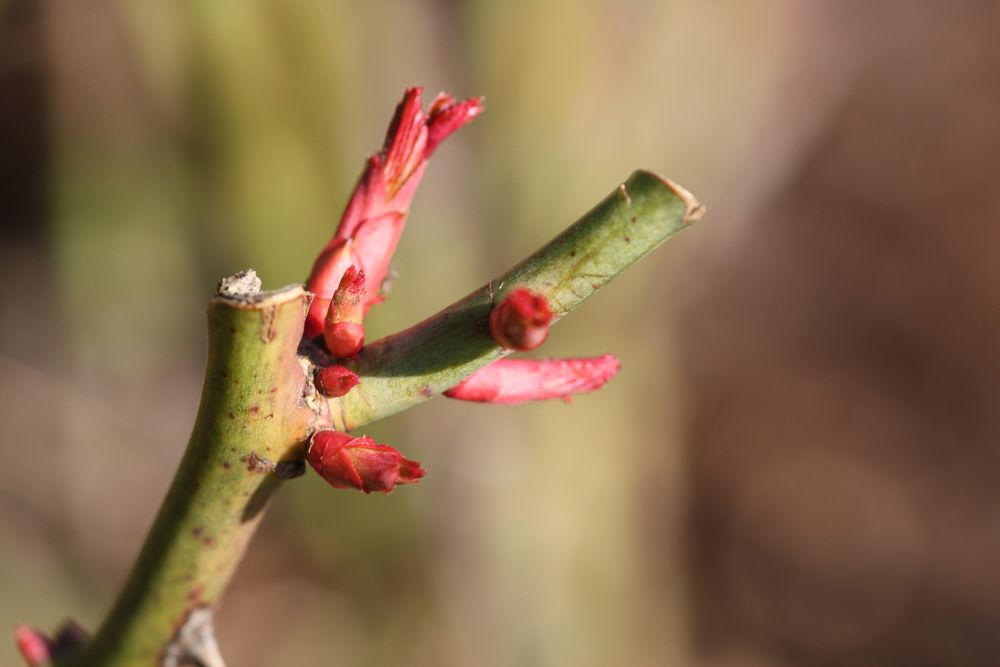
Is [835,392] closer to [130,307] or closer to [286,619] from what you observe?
[286,619]

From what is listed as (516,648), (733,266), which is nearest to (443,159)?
(733,266)

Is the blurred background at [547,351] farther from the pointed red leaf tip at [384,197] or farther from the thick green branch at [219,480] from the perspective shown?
the pointed red leaf tip at [384,197]

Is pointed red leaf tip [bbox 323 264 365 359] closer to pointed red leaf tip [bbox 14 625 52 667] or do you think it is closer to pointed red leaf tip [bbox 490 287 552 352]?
pointed red leaf tip [bbox 490 287 552 352]

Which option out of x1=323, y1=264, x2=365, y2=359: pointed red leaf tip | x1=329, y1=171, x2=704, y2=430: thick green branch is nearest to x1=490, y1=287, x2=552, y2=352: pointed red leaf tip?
x1=329, y1=171, x2=704, y2=430: thick green branch

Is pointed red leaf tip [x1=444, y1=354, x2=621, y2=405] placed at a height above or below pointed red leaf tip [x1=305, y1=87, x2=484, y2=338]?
below

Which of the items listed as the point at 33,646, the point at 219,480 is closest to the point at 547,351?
the point at 33,646
